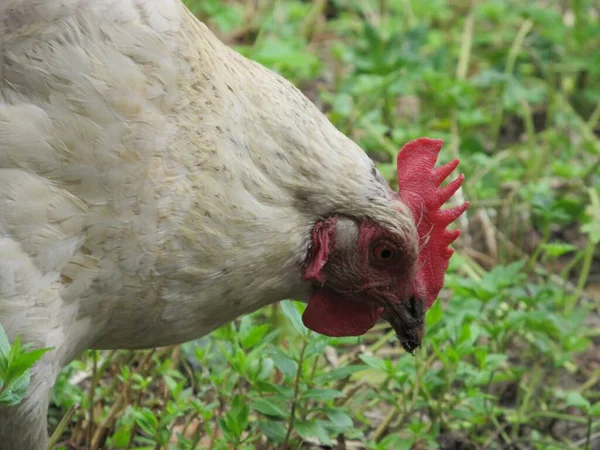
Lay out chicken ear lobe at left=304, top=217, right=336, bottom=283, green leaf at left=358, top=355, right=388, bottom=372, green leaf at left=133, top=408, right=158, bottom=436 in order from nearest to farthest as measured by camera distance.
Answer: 1. chicken ear lobe at left=304, top=217, right=336, bottom=283
2. green leaf at left=133, top=408, right=158, bottom=436
3. green leaf at left=358, top=355, right=388, bottom=372

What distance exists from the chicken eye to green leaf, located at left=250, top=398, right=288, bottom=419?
493 mm

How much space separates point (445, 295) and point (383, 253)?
1.74m

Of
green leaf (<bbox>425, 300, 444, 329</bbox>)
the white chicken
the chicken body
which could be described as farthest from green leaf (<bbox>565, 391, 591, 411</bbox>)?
the chicken body

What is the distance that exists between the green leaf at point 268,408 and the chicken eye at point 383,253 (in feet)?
1.62

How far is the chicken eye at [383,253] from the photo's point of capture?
257 centimetres

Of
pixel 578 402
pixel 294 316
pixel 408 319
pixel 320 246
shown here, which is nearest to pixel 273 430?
pixel 294 316

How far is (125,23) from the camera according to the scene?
2.34 m

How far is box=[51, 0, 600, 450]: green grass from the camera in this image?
113 inches

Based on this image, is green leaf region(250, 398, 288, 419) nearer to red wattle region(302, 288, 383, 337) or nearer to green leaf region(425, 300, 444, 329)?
red wattle region(302, 288, 383, 337)

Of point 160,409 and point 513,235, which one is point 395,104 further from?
point 160,409

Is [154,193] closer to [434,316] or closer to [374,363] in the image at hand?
[374,363]

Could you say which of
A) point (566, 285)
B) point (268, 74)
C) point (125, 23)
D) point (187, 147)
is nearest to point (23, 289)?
point (187, 147)

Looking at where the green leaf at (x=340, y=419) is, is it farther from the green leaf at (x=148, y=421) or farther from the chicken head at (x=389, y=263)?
the green leaf at (x=148, y=421)

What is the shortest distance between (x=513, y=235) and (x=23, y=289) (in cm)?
283
